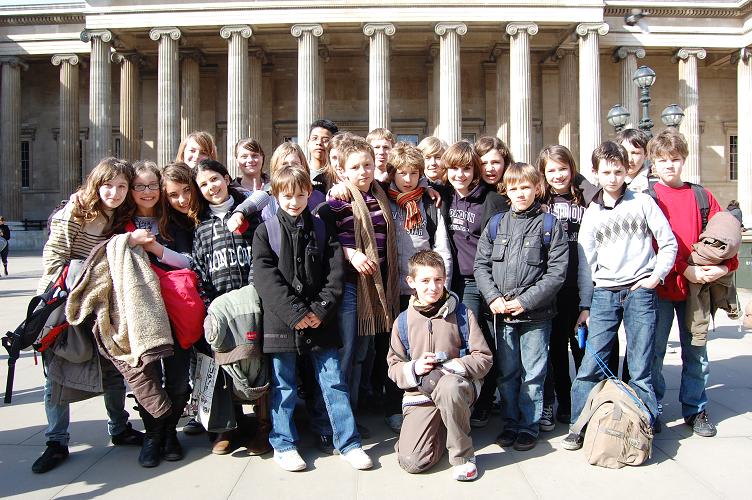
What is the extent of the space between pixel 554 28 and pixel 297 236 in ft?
85.3

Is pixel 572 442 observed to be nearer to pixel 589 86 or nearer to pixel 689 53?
pixel 589 86

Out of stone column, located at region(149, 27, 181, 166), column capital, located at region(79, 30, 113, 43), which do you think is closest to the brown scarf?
stone column, located at region(149, 27, 181, 166)

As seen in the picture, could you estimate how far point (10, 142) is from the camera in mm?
29484

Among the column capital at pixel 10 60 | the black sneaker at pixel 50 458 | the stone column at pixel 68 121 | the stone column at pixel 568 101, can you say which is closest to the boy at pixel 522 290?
the black sneaker at pixel 50 458

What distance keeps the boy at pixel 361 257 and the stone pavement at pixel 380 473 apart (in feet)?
2.96

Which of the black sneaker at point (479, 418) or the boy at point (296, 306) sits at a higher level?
the boy at point (296, 306)

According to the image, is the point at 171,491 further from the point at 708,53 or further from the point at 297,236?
the point at 708,53

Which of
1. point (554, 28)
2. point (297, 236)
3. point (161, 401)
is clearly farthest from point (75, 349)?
point (554, 28)

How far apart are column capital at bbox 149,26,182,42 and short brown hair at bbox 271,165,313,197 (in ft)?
80.9

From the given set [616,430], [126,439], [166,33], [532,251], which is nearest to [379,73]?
[166,33]

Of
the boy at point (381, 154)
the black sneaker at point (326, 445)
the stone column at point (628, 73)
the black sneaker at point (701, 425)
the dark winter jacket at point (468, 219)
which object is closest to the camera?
the black sneaker at point (326, 445)

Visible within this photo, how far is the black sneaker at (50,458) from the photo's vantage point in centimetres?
407

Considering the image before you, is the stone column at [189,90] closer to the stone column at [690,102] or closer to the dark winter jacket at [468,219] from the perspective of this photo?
the stone column at [690,102]

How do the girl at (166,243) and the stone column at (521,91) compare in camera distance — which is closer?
the girl at (166,243)
